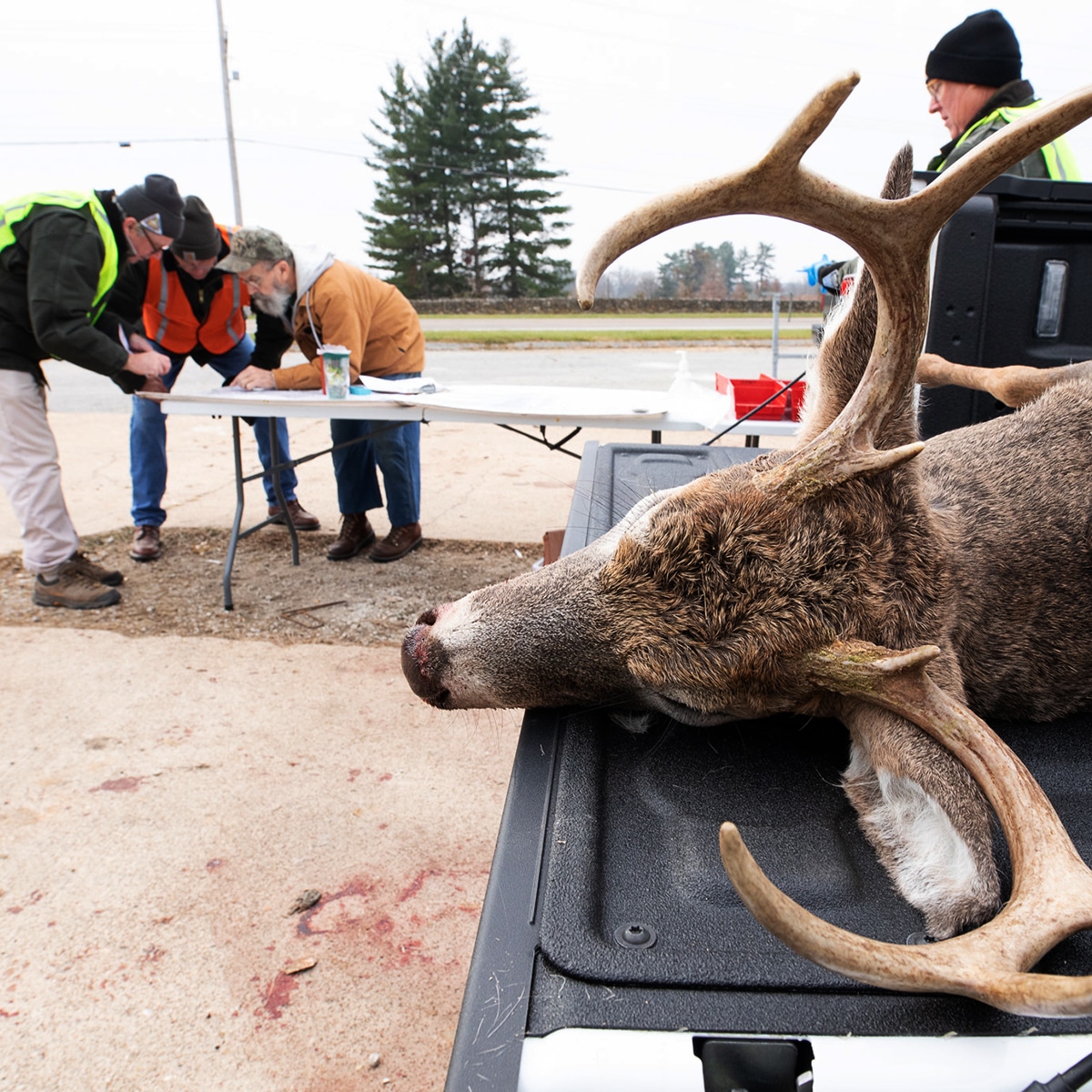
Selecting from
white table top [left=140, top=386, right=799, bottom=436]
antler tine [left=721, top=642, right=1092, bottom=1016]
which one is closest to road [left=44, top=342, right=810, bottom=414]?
white table top [left=140, top=386, right=799, bottom=436]

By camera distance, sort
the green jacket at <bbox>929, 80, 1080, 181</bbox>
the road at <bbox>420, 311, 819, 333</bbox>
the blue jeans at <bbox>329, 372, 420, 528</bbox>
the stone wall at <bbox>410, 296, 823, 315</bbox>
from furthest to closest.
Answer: the stone wall at <bbox>410, 296, 823, 315</bbox>, the road at <bbox>420, 311, 819, 333</bbox>, the blue jeans at <bbox>329, 372, 420, 528</bbox>, the green jacket at <bbox>929, 80, 1080, 181</bbox>

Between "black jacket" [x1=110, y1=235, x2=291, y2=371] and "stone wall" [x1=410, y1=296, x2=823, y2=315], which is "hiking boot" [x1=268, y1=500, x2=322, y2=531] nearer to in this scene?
"black jacket" [x1=110, y1=235, x2=291, y2=371]

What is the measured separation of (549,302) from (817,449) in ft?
110

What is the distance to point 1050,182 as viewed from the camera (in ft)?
9.90

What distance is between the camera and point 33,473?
5195mm

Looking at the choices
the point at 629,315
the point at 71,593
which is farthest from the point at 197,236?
the point at 629,315

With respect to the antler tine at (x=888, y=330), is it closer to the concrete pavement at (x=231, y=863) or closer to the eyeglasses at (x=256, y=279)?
the concrete pavement at (x=231, y=863)

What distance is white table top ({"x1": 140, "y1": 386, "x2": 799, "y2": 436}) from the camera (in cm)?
503

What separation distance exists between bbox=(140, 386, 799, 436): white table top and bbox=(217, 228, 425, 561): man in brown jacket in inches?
15.2

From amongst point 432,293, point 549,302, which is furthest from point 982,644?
point 432,293

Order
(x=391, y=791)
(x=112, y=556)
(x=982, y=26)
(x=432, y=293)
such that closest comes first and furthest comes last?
(x=391, y=791) < (x=982, y=26) < (x=112, y=556) < (x=432, y=293)

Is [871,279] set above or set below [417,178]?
below

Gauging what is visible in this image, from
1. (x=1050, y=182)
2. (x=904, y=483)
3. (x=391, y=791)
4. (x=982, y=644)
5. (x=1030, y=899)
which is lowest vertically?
(x=391, y=791)

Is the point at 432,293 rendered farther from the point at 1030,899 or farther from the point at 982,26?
the point at 1030,899
